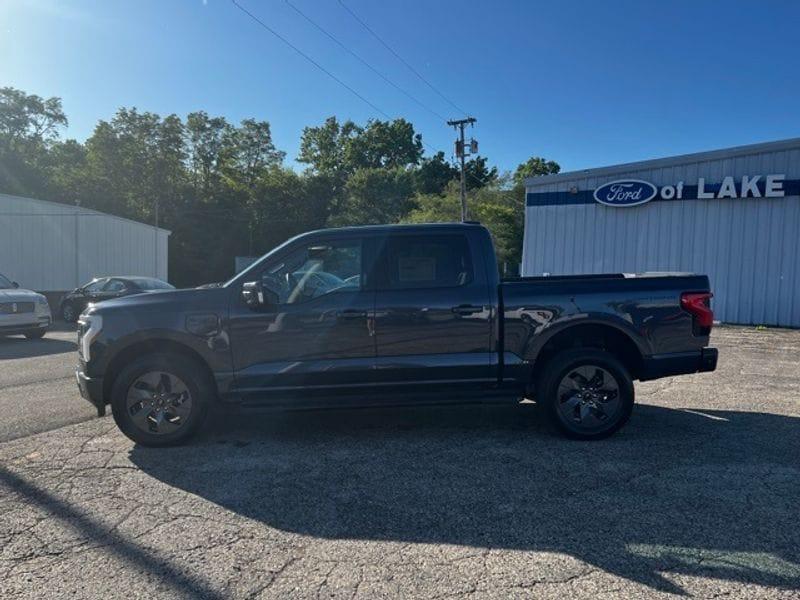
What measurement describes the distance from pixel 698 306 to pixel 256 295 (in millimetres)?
3945

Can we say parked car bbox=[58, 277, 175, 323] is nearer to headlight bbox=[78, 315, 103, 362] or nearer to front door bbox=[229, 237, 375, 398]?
headlight bbox=[78, 315, 103, 362]

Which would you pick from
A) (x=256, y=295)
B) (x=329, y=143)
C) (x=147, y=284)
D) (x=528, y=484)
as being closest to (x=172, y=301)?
(x=256, y=295)

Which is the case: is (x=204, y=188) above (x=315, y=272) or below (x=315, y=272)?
above

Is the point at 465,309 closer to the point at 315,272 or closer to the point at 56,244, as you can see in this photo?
the point at 315,272

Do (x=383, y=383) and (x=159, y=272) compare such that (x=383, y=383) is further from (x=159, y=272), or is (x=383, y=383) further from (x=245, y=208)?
(x=245, y=208)

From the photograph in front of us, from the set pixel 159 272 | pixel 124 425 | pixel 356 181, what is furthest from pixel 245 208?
pixel 124 425

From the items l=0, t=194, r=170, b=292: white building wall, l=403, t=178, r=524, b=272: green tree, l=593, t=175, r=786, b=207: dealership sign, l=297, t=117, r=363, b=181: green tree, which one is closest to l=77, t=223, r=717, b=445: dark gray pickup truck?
l=593, t=175, r=786, b=207: dealership sign

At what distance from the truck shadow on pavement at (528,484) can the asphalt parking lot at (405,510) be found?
2 centimetres

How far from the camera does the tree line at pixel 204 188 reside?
45594mm

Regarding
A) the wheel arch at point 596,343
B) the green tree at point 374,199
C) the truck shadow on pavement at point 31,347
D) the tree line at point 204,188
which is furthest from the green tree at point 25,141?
the wheel arch at point 596,343

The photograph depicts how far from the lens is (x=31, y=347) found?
11.5m

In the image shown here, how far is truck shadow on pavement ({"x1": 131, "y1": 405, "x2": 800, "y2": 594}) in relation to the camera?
3178mm

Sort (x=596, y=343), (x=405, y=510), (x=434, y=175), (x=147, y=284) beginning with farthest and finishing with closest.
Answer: (x=434, y=175)
(x=147, y=284)
(x=596, y=343)
(x=405, y=510)

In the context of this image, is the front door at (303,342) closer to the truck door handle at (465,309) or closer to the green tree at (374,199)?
the truck door handle at (465,309)
